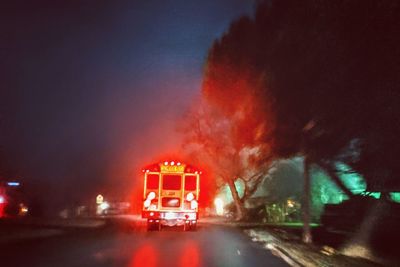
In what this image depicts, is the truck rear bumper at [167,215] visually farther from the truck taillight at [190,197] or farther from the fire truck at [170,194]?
the truck taillight at [190,197]

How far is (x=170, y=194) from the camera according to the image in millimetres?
27406

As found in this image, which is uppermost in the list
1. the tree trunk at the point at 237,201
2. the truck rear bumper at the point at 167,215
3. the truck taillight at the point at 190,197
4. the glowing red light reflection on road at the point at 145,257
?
the tree trunk at the point at 237,201

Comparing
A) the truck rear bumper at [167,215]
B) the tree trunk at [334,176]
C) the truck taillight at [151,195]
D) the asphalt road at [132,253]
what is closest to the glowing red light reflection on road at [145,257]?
the asphalt road at [132,253]

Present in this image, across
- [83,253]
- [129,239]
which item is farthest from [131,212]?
[83,253]

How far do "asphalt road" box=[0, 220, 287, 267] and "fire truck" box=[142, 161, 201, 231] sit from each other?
4854mm

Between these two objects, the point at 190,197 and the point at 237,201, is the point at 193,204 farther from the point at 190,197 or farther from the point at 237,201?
the point at 237,201

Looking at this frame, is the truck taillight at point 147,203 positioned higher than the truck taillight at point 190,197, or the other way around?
the truck taillight at point 190,197

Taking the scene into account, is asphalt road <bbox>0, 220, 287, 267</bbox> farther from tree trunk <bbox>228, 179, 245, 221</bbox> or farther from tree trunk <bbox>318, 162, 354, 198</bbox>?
tree trunk <bbox>228, 179, 245, 221</bbox>

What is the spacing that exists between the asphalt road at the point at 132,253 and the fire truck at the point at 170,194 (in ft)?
15.9

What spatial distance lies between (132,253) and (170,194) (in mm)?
10659

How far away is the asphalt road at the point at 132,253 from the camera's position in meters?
14.5

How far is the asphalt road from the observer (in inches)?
570

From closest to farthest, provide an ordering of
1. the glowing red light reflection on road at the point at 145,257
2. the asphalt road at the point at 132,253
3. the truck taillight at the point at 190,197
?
the glowing red light reflection on road at the point at 145,257 → the asphalt road at the point at 132,253 → the truck taillight at the point at 190,197

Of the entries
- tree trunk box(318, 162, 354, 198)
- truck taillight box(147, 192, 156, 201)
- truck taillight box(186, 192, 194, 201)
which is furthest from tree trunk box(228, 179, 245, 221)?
tree trunk box(318, 162, 354, 198)
